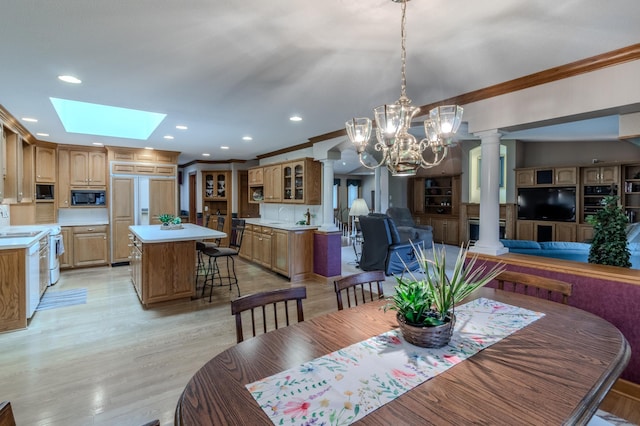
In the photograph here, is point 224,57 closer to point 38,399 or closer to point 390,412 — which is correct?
point 390,412

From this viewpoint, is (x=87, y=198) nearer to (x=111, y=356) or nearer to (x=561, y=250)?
(x=111, y=356)

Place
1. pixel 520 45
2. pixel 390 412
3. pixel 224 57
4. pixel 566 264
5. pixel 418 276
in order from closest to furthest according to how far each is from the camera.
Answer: pixel 390 412, pixel 520 45, pixel 224 57, pixel 566 264, pixel 418 276

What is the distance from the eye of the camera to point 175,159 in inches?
269

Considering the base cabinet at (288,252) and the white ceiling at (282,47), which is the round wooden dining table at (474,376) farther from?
the base cabinet at (288,252)

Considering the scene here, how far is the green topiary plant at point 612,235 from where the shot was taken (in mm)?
2541

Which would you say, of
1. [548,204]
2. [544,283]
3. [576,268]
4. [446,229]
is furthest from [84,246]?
[548,204]

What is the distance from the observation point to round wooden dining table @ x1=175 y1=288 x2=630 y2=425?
3.07 feet

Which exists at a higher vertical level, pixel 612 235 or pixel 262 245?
pixel 612 235

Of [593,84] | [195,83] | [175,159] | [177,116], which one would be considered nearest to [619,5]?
[593,84]

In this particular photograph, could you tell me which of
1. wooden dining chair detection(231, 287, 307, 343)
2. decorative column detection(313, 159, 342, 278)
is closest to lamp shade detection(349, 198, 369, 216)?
decorative column detection(313, 159, 342, 278)

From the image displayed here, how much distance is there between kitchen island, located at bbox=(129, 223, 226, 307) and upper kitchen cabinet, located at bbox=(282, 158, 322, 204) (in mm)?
1779

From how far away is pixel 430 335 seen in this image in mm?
1324

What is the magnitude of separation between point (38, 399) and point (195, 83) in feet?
8.53

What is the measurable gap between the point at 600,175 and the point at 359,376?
8.33m
